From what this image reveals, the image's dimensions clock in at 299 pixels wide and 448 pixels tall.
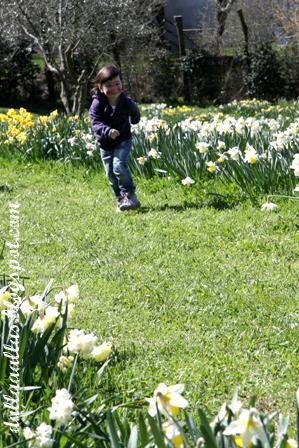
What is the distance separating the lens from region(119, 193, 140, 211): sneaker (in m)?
5.94

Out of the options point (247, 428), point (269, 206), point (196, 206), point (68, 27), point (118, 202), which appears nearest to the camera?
point (247, 428)

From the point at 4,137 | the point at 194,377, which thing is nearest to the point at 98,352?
the point at 194,377

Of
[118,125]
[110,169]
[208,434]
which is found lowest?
[110,169]

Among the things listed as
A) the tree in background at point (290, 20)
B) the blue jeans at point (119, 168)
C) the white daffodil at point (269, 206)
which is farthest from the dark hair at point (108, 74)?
the tree in background at point (290, 20)

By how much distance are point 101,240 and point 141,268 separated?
0.76 meters

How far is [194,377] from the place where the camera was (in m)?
2.95

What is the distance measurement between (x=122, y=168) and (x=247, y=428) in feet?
14.5

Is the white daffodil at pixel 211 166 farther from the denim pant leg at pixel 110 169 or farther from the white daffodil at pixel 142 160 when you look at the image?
the white daffodil at pixel 142 160

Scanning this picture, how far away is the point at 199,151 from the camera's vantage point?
21.3 feet

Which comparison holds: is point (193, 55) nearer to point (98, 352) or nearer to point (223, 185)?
point (223, 185)

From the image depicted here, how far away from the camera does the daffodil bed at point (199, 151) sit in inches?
227

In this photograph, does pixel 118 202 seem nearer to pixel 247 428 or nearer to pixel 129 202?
pixel 129 202

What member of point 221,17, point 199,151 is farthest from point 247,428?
point 221,17

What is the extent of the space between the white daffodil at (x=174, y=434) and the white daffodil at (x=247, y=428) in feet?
0.43
